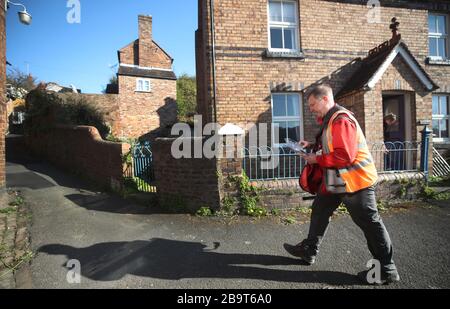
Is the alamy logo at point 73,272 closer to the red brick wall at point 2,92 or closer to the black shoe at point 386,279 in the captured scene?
the black shoe at point 386,279

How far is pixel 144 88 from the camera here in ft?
65.6

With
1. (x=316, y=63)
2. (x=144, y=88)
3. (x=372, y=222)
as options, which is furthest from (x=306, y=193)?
(x=144, y=88)

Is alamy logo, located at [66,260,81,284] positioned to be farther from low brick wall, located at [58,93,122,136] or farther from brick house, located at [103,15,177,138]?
brick house, located at [103,15,177,138]

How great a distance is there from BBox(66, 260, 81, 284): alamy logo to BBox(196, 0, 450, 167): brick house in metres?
4.71

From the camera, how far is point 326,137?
259 cm

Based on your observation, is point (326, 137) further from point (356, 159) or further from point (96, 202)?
point (96, 202)

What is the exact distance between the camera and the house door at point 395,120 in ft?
24.2

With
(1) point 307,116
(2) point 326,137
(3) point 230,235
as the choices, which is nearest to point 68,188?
(3) point 230,235

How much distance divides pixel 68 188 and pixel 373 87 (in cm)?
871

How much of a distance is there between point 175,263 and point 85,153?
6270 millimetres

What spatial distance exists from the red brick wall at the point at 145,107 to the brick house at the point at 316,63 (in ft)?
38.3

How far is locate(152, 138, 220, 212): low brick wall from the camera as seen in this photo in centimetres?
462

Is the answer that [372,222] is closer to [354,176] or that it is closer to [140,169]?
[354,176]

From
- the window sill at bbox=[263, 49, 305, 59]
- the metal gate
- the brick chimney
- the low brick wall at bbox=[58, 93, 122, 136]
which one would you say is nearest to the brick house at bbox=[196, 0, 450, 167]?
the window sill at bbox=[263, 49, 305, 59]
